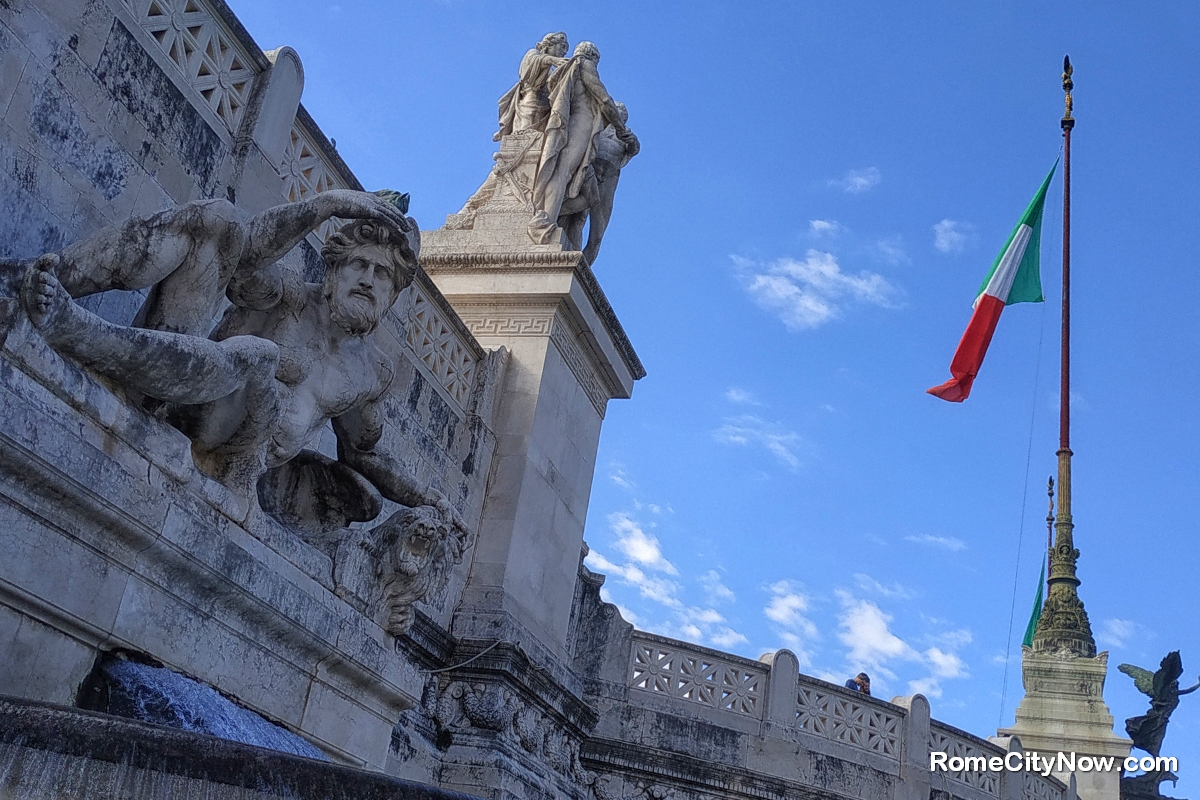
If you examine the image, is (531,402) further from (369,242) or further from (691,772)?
(369,242)

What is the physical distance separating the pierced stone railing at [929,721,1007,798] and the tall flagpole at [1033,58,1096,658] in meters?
6.75

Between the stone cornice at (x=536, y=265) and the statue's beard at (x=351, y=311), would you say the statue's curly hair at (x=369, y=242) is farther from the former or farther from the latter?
→ the stone cornice at (x=536, y=265)

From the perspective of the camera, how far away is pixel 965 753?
14.4 m

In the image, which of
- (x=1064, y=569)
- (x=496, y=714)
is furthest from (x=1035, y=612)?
(x=496, y=714)

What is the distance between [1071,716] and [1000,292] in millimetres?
7709

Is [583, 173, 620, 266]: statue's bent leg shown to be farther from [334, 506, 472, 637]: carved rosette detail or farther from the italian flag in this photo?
the italian flag

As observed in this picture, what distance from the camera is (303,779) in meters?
3.09

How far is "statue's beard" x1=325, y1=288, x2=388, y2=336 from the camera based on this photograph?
497 centimetres

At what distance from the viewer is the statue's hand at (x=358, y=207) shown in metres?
4.79

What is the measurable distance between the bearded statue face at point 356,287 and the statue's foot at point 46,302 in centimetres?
135

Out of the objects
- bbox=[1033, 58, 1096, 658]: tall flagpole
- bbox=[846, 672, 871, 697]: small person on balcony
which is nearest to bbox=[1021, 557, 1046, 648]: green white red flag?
bbox=[1033, 58, 1096, 658]: tall flagpole

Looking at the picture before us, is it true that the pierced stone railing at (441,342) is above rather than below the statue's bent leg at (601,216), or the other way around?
below

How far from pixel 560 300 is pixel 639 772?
4658 millimetres

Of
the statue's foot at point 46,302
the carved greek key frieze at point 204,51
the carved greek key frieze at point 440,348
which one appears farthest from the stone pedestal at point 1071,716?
the statue's foot at point 46,302
